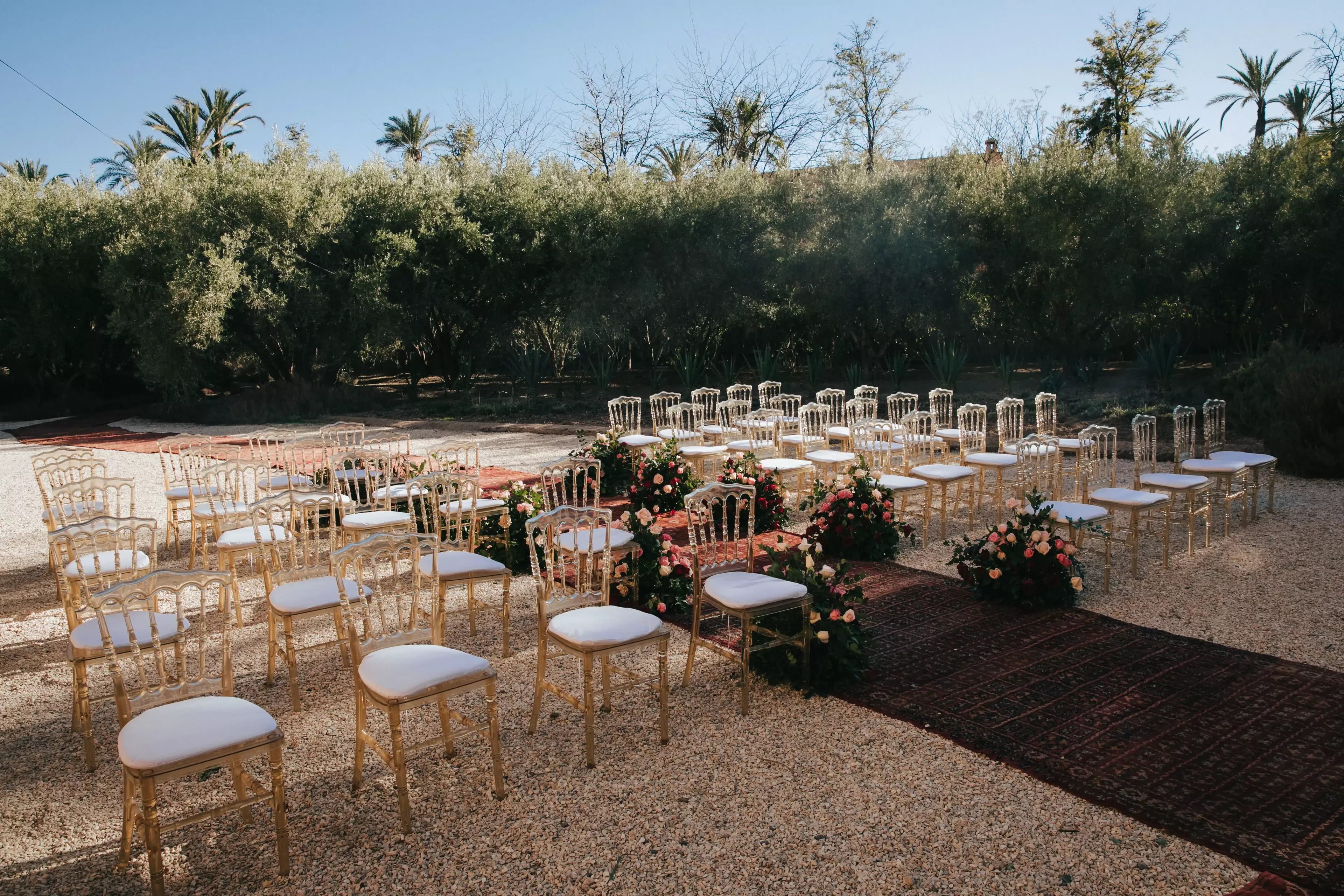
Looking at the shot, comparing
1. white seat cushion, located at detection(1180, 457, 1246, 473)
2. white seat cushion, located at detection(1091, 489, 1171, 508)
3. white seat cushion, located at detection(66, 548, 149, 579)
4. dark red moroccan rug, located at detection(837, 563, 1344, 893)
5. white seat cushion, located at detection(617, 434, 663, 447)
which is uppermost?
white seat cushion, located at detection(617, 434, 663, 447)

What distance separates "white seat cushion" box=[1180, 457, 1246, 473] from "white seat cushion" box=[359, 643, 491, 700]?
232 inches

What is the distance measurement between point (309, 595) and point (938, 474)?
4633 millimetres

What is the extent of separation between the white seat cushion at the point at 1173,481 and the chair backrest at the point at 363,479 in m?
5.20

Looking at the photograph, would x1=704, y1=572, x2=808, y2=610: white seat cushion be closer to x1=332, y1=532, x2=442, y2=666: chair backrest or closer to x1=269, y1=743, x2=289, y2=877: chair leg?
x1=332, y1=532, x2=442, y2=666: chair backrest

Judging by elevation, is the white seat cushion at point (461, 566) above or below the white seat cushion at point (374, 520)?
below

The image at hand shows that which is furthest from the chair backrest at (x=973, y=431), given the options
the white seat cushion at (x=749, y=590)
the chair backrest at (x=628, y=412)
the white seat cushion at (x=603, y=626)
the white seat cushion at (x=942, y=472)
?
the white seat cushion at (x=603, y=626)

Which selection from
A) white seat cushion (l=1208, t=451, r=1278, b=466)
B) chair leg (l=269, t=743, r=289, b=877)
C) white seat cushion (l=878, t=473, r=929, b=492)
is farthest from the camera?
white seat cushion (l=1208, t=451, r=1278, b=466)

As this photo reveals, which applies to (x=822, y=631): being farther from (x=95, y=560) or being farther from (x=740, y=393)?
(x=740, y=393)

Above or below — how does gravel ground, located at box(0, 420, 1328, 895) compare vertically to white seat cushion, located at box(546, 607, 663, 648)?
below

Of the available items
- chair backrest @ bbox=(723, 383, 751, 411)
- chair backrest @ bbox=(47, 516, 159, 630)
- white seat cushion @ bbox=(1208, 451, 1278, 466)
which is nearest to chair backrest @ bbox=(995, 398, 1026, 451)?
white seat cushion @ bbox=(1208, 451, 1278, 466)

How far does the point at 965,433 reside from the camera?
26.9 ft

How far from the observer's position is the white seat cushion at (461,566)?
4262 millimetres

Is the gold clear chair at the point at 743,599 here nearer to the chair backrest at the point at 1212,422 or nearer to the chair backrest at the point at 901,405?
the chair backrest at the point at 1212,422

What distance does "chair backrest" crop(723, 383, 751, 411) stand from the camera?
1050 centimetres
